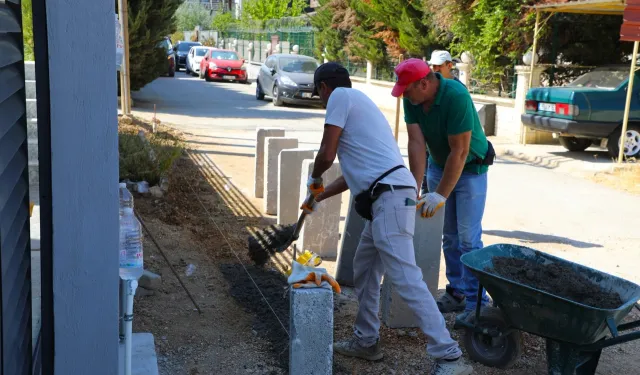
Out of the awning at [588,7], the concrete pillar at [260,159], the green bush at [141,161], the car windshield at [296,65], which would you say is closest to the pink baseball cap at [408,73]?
the green bush at [141,161]

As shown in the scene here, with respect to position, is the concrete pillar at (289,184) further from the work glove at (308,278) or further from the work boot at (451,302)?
the work glove at (308,278)

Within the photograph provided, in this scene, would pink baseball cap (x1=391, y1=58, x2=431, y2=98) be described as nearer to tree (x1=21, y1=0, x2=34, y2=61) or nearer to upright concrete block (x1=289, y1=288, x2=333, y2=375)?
upright concrete block (x1=289, y1=288, x2=333, y2=375)

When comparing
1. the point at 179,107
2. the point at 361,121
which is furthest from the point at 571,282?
the point at 179,107

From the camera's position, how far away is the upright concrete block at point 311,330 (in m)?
3.88

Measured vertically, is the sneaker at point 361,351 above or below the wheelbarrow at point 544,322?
below

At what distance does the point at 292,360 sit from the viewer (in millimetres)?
3949

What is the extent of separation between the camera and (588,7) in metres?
14.5

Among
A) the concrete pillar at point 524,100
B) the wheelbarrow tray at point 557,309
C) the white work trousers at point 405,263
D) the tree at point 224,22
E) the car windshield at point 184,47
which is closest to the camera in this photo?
the wheelbarrow tray at point 557,309

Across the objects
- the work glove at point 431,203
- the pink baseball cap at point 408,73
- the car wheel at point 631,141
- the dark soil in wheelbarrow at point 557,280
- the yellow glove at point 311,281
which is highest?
the pink baseball cap at point 408,73

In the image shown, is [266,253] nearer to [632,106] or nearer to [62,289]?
[62,289]

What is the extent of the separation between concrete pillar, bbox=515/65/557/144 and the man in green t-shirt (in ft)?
35.4

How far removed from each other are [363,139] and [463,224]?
143 cm

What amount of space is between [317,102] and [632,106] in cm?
1143

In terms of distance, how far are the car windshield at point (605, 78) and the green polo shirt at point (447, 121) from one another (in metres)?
9.54
